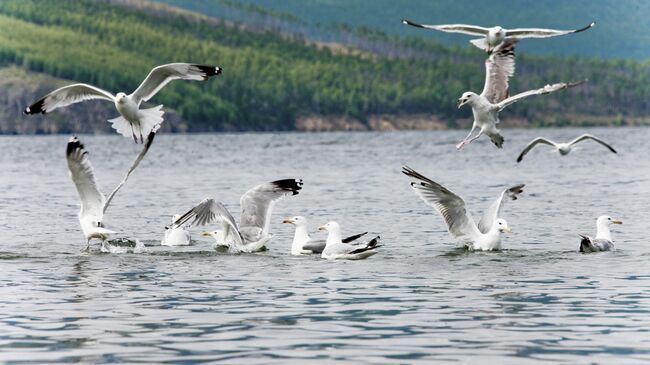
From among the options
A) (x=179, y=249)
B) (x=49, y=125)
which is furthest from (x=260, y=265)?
(x=49, y=125)

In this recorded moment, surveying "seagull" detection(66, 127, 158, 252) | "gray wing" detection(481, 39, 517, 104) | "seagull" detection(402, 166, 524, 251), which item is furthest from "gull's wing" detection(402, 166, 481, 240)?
"seagull" detection(66, 127, 158, 252)

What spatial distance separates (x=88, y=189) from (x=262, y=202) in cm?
343

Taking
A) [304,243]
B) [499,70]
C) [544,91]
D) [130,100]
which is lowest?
[304,243]

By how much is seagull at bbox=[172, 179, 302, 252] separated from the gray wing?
4301 millimetres

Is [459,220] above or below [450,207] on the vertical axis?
below

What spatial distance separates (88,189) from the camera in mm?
26906

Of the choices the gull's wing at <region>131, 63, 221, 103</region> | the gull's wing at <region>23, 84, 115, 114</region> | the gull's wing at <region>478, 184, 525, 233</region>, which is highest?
the gull's wing at <region>131, 63, 221, 103</region>

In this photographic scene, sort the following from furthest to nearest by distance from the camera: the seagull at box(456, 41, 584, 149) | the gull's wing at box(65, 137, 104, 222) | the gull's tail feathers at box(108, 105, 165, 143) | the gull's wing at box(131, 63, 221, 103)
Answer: the seagull at box(456, 41, 584, 149) < the gull's wing at box(65, 137, 104, 222) < the gull's tail feathers at box(108, 105, 165, 143) < the gull's wing at box(131, 63, 221, 103)

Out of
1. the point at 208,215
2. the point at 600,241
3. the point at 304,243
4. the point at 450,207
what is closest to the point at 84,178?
the point at 208,215

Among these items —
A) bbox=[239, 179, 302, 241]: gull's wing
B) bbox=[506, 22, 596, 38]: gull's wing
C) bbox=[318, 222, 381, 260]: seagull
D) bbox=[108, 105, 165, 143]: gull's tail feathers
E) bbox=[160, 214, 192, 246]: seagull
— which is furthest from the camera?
bbox=[160, 214, 192, 246]: seagull

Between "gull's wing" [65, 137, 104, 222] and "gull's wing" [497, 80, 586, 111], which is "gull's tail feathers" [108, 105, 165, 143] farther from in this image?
"gull's wing" [497, 80, 586, 111]

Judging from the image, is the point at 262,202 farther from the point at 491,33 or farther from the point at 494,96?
the point at 491,33

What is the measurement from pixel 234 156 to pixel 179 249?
62899 mm

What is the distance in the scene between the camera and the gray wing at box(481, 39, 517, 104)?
2855 centimetres
